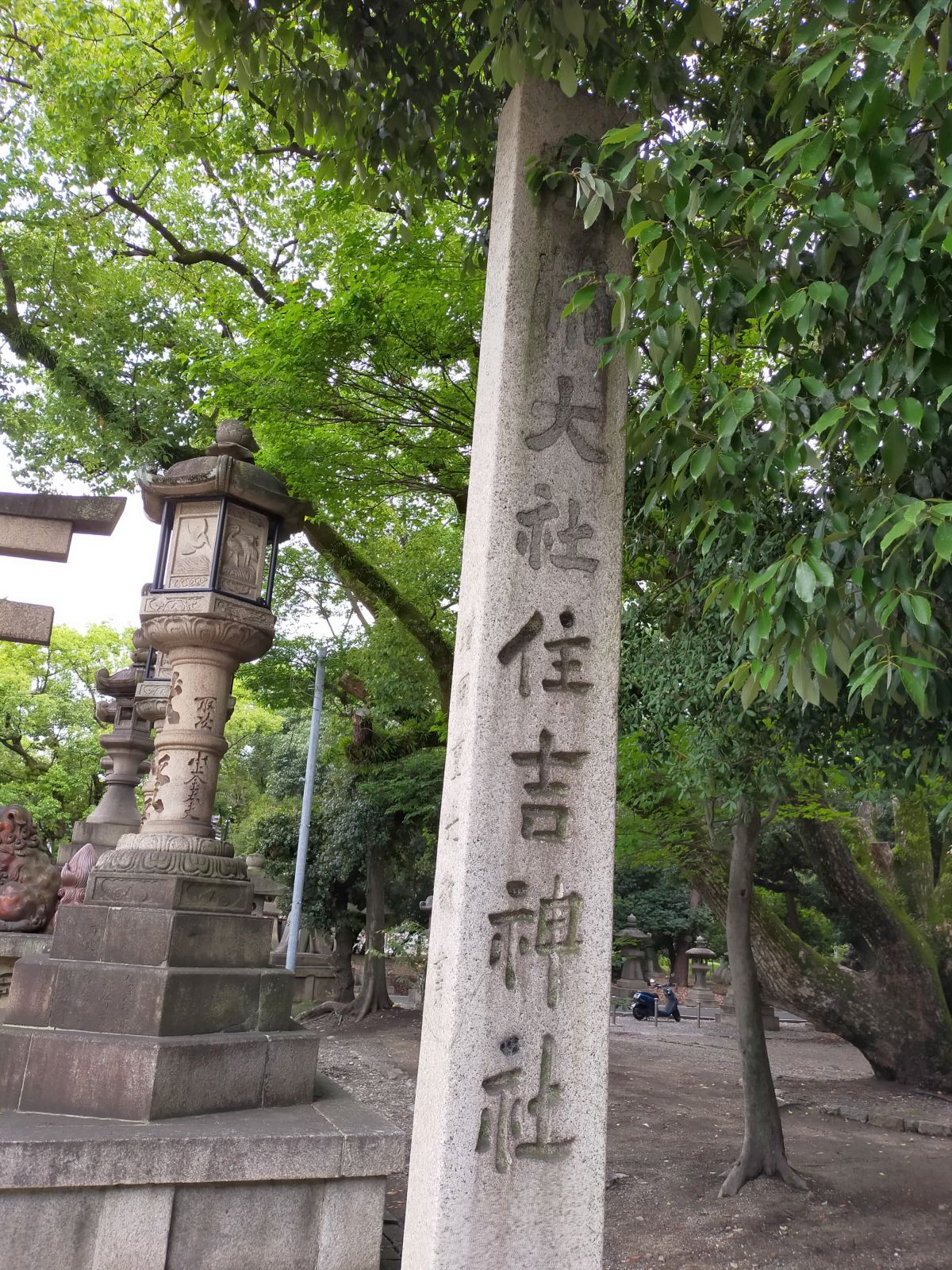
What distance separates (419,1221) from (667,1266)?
14.8ft

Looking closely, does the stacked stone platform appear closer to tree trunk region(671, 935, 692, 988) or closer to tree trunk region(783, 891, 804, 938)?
tree trunk region(783, 891, 804, 938)

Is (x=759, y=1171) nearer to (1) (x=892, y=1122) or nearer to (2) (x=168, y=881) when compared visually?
(1) (x=892, y=1122)

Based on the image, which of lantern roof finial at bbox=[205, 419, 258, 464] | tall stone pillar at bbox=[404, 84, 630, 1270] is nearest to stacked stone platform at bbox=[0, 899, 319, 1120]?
tall stone pillar at bbox=[404, 84, 630, 1270]

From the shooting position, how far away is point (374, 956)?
17844mm

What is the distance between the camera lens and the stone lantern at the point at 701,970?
26.1 metres

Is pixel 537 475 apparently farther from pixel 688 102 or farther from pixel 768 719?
pixel 768 719

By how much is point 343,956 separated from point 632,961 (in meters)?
11.4

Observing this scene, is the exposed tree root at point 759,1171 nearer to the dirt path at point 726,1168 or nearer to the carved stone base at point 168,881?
the dirt path at point 726,1168

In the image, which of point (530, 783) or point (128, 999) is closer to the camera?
point (530, 783)

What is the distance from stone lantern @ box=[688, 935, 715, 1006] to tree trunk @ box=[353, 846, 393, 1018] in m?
11.1

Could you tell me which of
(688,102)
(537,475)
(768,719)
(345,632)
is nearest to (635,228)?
(537,475)

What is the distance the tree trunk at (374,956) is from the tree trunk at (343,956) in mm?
1582

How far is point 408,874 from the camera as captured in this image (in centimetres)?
2050

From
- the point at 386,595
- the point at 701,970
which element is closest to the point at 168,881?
the point at 386,595
